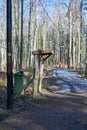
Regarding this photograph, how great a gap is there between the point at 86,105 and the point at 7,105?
2683 millimetres

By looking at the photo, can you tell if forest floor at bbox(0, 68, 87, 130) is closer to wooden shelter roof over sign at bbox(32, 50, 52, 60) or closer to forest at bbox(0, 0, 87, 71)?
wooden shelter roof over sign at bbox(32, 50, 52, 60)

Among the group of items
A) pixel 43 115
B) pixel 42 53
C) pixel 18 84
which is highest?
pixel 42 53

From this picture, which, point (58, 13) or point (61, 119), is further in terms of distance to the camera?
point (58, 13)

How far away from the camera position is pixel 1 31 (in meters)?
64.6

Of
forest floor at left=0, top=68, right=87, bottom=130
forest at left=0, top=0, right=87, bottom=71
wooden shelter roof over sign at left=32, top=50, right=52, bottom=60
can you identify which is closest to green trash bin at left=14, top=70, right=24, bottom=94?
forest floor at left=0, top=68, right=87, bottom=130

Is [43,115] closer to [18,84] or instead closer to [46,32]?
[18,84]

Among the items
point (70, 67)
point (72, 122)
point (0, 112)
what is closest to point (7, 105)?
point (0, 112)

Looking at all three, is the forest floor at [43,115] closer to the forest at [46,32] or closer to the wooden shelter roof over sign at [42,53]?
the wooden shelter roof over sign at [42,53]

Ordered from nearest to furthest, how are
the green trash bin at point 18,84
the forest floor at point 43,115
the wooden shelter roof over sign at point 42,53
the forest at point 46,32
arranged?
the forest floor at point 43,115
the green trash bin at point 18,84
the wooden shelter roof over sign at point 42,53
the forest at point 46,32

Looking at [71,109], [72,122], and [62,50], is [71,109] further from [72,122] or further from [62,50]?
[62,50]

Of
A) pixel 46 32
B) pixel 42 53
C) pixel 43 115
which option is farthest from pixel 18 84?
pixel 46 32

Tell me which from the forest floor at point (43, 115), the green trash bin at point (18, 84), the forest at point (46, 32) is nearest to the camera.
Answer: the forest floor at point (43, 115)

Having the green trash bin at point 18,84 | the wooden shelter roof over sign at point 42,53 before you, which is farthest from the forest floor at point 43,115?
the wooden shelter roof over sign at point 42,53

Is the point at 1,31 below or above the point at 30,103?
above
